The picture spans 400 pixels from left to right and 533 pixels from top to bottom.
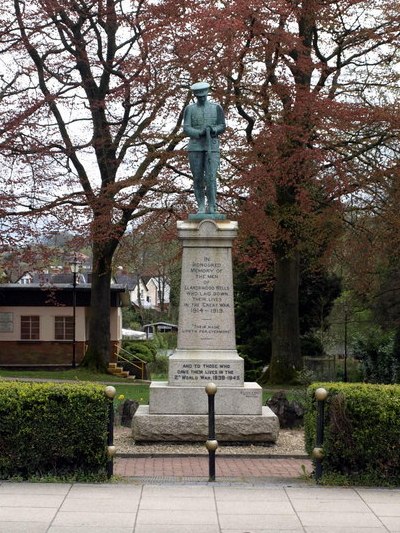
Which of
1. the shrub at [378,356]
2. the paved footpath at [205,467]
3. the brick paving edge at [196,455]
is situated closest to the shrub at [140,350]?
the shrub at [378,356]

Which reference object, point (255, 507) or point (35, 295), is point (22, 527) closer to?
point (255, 507)

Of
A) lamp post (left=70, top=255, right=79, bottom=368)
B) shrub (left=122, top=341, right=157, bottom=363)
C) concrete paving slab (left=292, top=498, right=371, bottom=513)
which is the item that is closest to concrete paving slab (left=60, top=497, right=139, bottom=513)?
concrete paving slab (left=292, top=498, right=371, bottom=513)

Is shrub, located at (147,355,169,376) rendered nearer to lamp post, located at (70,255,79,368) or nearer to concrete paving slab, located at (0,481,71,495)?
lamp post, located at (70,255,79,368)

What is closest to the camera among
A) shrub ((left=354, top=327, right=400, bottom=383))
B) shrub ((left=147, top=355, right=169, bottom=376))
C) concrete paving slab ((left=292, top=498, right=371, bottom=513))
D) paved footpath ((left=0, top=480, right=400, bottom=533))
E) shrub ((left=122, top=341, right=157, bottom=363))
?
paved footpath ((left=0, top=480, right=400, bottom=533))

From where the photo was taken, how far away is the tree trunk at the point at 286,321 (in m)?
30.1

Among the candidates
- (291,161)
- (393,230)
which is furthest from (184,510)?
(393,230)

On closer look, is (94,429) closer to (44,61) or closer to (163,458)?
(163,458)

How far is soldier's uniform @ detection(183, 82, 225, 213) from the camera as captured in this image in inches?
598

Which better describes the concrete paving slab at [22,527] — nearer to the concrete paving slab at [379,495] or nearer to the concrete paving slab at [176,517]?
the concrete paving slab at [176,517]

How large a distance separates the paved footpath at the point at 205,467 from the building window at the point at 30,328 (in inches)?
1255

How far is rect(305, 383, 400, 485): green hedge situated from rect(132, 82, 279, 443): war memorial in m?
4.26

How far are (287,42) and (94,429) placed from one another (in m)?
18.7

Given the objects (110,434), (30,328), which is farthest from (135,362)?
(110,434)

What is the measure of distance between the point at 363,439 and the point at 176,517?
2.71 metres
